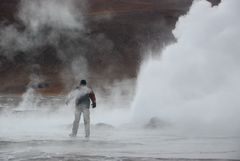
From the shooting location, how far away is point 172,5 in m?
80.6

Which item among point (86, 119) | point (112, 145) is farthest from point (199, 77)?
point (112, 145)

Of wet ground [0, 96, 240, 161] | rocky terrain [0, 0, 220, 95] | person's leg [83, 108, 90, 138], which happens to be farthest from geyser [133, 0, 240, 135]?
rocky terrain [0, 0, 220, 95]

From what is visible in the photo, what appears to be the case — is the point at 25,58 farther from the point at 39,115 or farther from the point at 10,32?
the point at 39,115

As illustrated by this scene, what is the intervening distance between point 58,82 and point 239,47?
3915 centimetres

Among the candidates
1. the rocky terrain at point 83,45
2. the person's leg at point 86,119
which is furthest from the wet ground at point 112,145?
the rocky terrain at point 83,45

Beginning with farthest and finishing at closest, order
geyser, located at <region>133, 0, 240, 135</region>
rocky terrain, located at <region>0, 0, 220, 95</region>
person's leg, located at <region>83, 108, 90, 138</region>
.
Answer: rocky terrain, located at <region>0, 0, 220, 95</region> < geyser, located at <region>133, 0, 240, 135</region> < person's leg, located at <region>83, 108, 90, 138</region>

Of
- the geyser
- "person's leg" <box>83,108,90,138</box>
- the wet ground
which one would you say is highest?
the geyser

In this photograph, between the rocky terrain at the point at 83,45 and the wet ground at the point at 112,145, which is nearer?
the wet ground at the point at 112,145

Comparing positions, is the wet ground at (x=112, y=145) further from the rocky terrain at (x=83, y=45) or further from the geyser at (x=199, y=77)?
the rocky terrain at (x=83, y=45)

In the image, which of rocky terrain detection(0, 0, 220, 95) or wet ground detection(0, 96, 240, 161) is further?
rocky terrain detection(0, 0, 220, 95)

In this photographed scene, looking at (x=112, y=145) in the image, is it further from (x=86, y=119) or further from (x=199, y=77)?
(x=199, y=77)

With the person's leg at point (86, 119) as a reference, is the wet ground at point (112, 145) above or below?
below

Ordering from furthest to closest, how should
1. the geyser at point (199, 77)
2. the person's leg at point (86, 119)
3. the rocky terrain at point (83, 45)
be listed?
1. the rocky terrain at point (83, 45)
2. the geyser at point (199, 77)
3. the person's leg at point (86, 119)

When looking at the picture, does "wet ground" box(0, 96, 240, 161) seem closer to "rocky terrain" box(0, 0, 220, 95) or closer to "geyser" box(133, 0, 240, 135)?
"geyser" box(133, 0, 240, 135)
